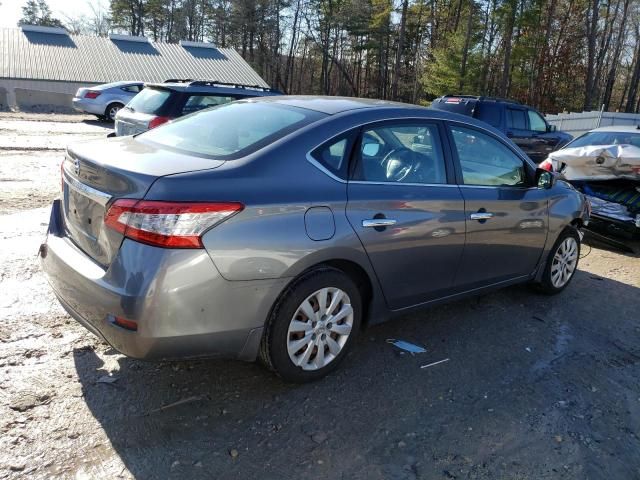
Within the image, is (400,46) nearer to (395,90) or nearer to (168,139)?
(395,90)

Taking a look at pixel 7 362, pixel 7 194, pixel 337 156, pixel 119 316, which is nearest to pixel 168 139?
pixel 337 156

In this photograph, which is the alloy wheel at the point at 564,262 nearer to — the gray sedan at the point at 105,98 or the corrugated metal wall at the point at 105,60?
the gray sedan at the point at 105,98

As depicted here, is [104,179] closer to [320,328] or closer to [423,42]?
[320,328]

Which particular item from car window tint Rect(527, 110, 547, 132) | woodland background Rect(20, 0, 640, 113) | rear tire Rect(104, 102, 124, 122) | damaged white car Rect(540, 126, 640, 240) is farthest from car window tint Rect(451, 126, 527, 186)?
woodland background Rect(20, 0, 640, 113)

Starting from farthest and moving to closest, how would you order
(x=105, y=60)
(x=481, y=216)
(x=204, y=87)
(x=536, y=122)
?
(x=105, y=60) < (x=536, y=122) < (x=204, y=87) < (x=481, y=216)

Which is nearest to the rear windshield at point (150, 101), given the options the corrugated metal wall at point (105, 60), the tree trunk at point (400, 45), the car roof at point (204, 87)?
the car roof at point (204, 87)

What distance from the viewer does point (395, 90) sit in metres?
47.2

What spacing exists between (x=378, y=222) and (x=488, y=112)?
978cm

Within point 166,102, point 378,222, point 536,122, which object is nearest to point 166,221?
point 378,222

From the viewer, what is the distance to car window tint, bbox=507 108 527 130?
12.3 metres

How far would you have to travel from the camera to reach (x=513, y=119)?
12.3 m

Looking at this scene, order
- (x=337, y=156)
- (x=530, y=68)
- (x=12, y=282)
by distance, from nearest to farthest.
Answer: (x=337, y=156) → (x=12, y=282) → (x=530, y=68)

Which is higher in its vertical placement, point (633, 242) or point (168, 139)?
point (168, 139)

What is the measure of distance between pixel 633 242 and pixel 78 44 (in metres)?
35.2
